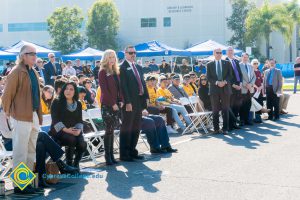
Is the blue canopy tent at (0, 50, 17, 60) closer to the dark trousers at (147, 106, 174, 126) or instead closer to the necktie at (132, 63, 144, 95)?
the dark trousers at (147, 106, 174, 126)

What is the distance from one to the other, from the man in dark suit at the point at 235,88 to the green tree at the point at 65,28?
57.3 metres

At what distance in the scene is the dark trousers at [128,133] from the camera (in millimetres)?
9672

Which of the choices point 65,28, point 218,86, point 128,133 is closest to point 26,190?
point 128,133

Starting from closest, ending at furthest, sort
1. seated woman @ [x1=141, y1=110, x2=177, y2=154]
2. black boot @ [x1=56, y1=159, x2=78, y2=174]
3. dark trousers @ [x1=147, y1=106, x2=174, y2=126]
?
1. black boot @ [x1=56, y1=159, x2=78, y2=174]
2. seated woman @ [x1=141, y1=110, x2=177, y2=154]
3. dark trousers @ [x1=147, y1=106, x2=174, y2=126]

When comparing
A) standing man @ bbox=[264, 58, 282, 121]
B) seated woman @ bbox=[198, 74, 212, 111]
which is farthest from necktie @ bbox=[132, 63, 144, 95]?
standing man @ bbox=[264, 58, 282, 121]

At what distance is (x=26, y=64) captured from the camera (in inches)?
285

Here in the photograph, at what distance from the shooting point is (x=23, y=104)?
713 cm

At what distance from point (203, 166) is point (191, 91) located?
717 cm

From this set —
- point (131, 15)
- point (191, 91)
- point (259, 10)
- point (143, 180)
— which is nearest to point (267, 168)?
point (143, 180)

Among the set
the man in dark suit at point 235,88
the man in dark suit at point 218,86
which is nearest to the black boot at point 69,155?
the man in dark suit at point 218,86

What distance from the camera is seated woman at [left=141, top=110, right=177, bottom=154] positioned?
1035 cm

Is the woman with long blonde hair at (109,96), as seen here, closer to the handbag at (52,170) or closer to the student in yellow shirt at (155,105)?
the handbag at (52,170)

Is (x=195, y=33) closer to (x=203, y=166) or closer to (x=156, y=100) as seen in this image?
(x=156, y=100)

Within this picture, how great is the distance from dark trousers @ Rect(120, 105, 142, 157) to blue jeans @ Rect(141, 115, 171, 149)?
560mm
